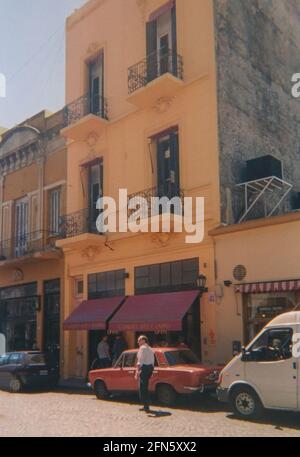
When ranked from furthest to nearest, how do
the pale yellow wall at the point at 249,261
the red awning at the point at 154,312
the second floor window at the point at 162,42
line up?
the second floor window at the point at 162,42, the red awning at the point at 154,312, the pale yellow wall at the point at 249,261

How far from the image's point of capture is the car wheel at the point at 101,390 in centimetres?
1546

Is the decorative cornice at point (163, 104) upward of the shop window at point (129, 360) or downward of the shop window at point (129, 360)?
upward

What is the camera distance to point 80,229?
2197 cm

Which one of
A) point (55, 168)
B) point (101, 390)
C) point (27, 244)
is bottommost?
point (101, 390)

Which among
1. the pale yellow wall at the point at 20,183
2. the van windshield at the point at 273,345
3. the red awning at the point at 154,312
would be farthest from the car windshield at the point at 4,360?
the van windshield at the point at 273,345

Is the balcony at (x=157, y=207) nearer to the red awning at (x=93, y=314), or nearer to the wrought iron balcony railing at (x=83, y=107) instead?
the red awning at (x=93, y=314)

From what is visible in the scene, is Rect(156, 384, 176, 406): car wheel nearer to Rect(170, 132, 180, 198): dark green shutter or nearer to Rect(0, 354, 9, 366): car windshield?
Rect(170, 132, 180, 198): dark green shutter

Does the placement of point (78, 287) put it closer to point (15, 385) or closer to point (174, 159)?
point (15, 385)

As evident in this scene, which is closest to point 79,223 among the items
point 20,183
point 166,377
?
point 20,183

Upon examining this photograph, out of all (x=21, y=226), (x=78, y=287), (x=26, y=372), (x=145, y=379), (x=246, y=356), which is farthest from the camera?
(x=21, y=226)

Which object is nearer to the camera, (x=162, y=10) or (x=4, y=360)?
(x=4, y=360)

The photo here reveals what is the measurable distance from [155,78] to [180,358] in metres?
10.1

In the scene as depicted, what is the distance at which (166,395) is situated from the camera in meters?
13.8

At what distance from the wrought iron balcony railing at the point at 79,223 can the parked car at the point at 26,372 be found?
522 centimetres
